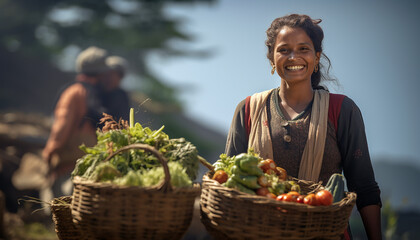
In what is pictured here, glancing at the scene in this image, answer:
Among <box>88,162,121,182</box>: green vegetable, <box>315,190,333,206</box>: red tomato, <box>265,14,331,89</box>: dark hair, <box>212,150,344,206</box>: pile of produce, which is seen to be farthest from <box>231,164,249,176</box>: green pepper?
<box>265,14,331,89</box>: dark hair

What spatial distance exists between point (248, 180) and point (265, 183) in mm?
104

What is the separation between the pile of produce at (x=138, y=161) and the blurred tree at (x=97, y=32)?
15.4 m

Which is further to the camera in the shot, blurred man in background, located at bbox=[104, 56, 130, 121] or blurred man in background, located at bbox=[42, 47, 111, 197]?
blurred man in background, located at bbox=[104, 56, 130, 121]

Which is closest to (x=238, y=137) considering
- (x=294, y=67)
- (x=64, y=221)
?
(x=294, y=67)

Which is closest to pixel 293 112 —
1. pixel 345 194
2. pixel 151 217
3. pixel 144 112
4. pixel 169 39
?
pixel 345 194

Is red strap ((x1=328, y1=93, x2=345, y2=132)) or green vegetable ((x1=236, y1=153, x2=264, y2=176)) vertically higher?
Answer: red strap ((x1=328, y1=93, x2=345, y2=132))

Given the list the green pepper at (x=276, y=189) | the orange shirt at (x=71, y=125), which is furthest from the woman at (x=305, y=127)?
the orange shirt at (x=71, y=125)

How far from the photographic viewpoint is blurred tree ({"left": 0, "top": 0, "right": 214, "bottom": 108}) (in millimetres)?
16969

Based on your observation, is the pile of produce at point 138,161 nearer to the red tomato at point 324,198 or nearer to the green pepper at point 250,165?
the green pepper at point 250,165

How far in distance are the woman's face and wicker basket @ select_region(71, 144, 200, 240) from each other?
1.14 m

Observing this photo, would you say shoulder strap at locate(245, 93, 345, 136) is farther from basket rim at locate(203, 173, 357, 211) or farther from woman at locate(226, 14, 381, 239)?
basket rim at locate(203, 173, 357, 211)

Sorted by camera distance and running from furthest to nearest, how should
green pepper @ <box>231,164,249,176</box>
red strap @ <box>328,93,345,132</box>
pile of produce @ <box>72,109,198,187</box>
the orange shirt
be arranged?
the orange shirt < red strap @ <box>328,93,345,132</box> < green pepper @ <box>231,164,249,176</box> < pile of produce @ <box>72,109,198,187</box>

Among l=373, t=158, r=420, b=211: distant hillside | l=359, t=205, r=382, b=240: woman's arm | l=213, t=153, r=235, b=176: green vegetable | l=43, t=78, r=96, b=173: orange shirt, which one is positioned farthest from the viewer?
l=373, t=158, r=420, b=211: distant hillside

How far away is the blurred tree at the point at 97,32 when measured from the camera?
16969 millimetres
